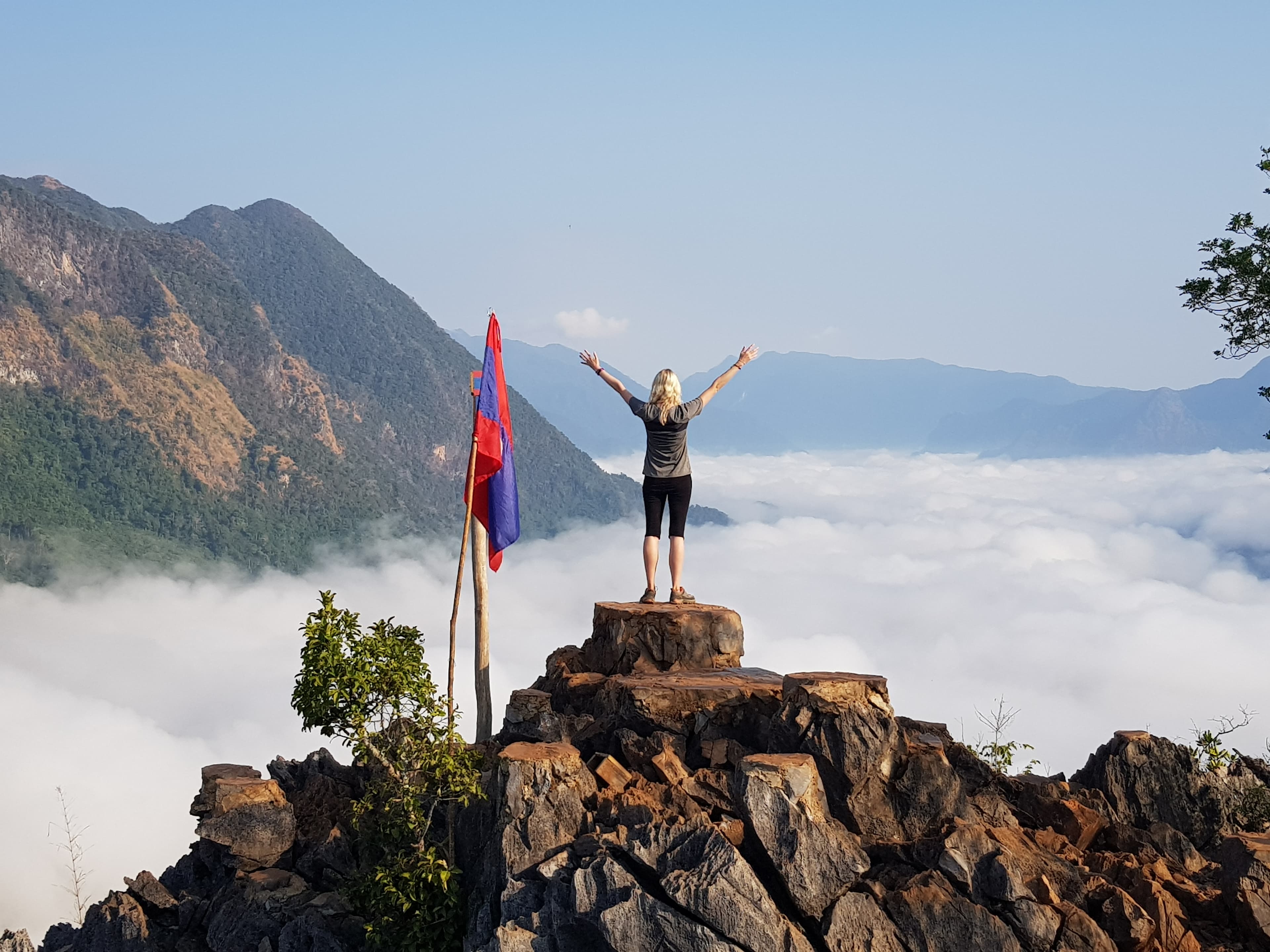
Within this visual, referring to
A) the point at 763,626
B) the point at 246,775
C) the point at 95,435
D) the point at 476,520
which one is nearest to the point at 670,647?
the point at 476,520

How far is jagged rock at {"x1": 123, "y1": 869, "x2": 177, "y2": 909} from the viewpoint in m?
14.0

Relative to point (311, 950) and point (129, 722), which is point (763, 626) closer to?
point (129, 722)

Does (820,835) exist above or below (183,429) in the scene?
below

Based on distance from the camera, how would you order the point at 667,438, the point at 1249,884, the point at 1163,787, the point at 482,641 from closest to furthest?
the point at 1249,884, the point at 1163,787, the point at 482,641, the point at 667,438

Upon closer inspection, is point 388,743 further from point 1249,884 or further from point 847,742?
→ point 1249,884

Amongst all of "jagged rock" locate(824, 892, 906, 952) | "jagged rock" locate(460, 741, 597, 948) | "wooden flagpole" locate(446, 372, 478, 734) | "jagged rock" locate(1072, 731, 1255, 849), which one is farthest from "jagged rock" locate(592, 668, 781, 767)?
"jagged rock" locate(1072, 731, 1255, 849)

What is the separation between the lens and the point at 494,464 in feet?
51.9

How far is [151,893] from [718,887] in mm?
7466

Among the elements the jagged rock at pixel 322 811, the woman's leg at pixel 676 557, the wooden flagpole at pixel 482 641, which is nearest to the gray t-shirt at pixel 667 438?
the woman's leg at pixel 676 557

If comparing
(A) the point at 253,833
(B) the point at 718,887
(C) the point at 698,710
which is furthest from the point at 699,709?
(A) the point at 253,833

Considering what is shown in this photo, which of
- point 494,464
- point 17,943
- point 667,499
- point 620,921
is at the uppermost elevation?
point 494,464

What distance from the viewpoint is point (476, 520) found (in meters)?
16.0

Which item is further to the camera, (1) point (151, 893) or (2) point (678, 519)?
(2) point (678, 519)

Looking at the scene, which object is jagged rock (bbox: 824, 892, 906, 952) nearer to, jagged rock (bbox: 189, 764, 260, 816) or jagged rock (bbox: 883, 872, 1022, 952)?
jagged rock (bbox: 883, 872, 1022, 952)
